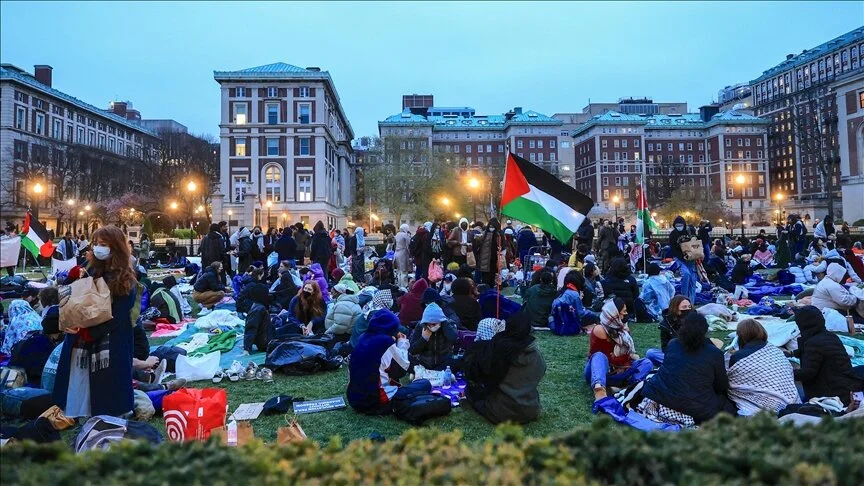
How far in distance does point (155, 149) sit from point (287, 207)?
2036 centimetres

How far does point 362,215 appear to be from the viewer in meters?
70.8

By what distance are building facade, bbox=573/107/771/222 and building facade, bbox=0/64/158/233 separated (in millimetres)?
70931

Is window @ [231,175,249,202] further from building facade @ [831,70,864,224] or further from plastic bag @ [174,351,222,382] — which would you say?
building facade @ [831,70,864,224]

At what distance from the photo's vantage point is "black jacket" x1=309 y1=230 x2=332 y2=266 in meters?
16.4

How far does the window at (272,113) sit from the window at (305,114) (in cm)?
246

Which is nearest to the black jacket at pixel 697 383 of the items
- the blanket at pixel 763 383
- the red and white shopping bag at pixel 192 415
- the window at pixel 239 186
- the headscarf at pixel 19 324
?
the blanket at pixel 763 383

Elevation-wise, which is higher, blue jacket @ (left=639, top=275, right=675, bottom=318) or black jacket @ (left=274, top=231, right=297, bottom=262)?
black jacket @ (left=274, top=231, right=297, bottom=262)

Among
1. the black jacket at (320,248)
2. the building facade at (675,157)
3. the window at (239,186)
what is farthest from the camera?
the building facade at (675,157)

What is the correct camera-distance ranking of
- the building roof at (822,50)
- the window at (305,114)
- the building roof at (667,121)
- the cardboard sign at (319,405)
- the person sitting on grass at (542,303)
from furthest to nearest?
the building roof at (667,121) → the building roof at (822,50) → the window at (305,114) → the person sitting on grass at (542,303) → the cardboard sign at (319,405)

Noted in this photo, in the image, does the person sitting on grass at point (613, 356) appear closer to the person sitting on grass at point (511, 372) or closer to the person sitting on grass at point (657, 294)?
the person sitting on grass at point (511, 372)

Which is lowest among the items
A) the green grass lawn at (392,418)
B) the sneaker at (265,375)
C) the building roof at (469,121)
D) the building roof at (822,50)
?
the green grass lawn at (392,418)

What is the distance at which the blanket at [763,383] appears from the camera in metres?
5.10

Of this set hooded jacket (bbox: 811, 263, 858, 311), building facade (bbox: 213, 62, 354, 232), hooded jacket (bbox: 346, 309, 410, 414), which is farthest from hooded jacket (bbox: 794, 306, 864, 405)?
building facade (bbox: 213, 62, 354, 232)

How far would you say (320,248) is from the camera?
1661 centimetres
